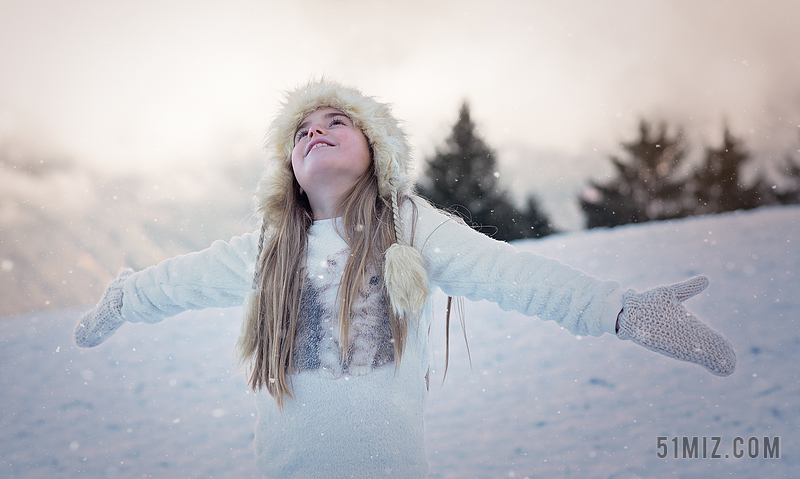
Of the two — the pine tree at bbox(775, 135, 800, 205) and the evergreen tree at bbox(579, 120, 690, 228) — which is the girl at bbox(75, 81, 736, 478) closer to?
the pine tree at bbox(775, 135, 800, 205)

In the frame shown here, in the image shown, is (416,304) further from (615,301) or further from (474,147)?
(474,147)

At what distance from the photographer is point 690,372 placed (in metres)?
2.33

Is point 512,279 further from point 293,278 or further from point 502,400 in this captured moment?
point 502,400

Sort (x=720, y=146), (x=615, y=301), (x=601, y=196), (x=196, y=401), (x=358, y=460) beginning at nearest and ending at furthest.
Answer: (x=615, y=301), (x=358, y=460), (x=196, y=401), (x=720, y=146), (x=601, y=196)

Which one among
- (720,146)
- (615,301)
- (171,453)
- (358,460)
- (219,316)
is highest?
(720,146)

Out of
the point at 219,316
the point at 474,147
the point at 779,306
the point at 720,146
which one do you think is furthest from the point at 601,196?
the point at 219,316

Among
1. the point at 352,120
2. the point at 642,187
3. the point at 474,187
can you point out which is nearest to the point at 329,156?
the point at 352,120

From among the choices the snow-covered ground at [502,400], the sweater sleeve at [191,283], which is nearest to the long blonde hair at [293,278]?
the sweater sleeve at [191,283]

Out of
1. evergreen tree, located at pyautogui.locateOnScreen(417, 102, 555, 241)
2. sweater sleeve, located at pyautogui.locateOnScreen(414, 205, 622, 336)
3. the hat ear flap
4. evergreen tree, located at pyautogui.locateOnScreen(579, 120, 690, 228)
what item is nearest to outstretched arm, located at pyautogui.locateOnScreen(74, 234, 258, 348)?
the hat ear flap

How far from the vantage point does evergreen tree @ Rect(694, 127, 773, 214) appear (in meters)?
7.21

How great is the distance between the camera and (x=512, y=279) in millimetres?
1157

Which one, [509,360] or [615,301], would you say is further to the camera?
[509,360]

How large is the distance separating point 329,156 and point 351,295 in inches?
18.8

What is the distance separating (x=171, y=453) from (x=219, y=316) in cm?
191
